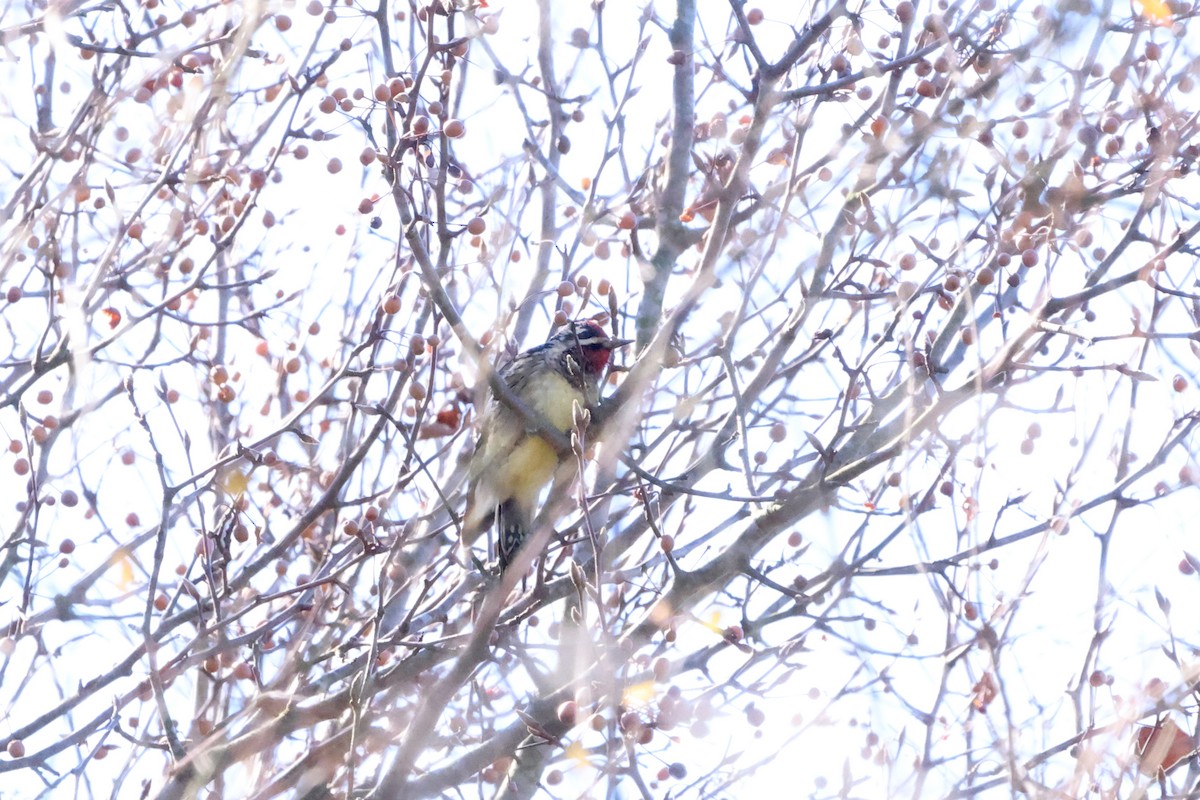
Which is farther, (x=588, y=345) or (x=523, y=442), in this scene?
(x=523, y=442)

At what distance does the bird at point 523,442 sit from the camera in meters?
7.02

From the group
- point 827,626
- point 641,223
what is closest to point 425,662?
point 827,626

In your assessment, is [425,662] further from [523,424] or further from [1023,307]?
[1023,307]

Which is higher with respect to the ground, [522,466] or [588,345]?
[588,345]

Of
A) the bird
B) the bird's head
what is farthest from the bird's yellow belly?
the bird's head

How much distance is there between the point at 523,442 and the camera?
7219 millimetres

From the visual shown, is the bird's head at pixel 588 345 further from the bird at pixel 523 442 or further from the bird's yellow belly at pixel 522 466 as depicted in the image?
the bird's yellow belly at pixel 522 466

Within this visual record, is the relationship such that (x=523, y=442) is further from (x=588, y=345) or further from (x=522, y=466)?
(x=588, y=345)

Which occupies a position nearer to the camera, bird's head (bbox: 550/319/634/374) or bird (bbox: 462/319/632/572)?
bird (bbox: 462/319/632/572)

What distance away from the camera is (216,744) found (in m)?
5.29

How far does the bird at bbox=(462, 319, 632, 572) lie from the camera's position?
23.0 ft

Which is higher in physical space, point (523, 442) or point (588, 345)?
point (588, 345)

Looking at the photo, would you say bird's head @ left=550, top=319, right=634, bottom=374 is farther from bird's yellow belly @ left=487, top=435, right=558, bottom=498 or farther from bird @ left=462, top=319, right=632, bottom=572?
bird's yellow belly @ left=487, top=435, right=558, bottom=498

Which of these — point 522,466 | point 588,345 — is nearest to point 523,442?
point 522,466
